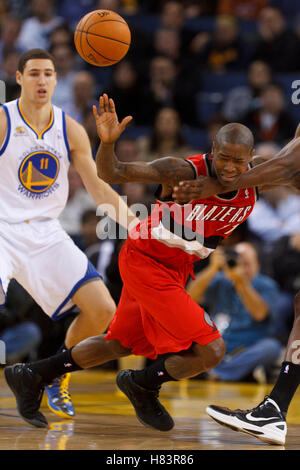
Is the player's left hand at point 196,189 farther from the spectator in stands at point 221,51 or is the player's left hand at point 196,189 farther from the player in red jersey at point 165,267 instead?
the spectator in stands at point 221,51

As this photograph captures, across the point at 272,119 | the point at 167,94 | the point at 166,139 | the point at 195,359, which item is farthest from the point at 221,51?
the point at 195,359

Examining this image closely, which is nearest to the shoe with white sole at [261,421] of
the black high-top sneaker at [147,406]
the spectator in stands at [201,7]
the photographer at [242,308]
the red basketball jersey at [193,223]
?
the black high-top sneaker at [147,406]

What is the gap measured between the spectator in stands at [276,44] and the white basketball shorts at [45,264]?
7226 mm

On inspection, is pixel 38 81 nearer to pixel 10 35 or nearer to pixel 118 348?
pixel 118 348

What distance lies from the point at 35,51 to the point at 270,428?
3114 millimetres

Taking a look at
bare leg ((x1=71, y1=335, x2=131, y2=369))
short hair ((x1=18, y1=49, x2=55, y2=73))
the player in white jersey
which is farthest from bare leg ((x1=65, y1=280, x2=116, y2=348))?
short hair ((x1=18, y1=49, x2=55, y2=73))

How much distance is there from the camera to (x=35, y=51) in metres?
5.62

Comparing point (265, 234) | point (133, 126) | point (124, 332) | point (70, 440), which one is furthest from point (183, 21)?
point (70, 440)

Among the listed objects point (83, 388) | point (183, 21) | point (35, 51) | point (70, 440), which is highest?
point (183, 21)

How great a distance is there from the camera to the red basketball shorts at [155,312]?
4.54m

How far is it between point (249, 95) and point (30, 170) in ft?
20.1

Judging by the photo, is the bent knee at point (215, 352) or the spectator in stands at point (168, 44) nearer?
the bent knee at point (215, 352)
